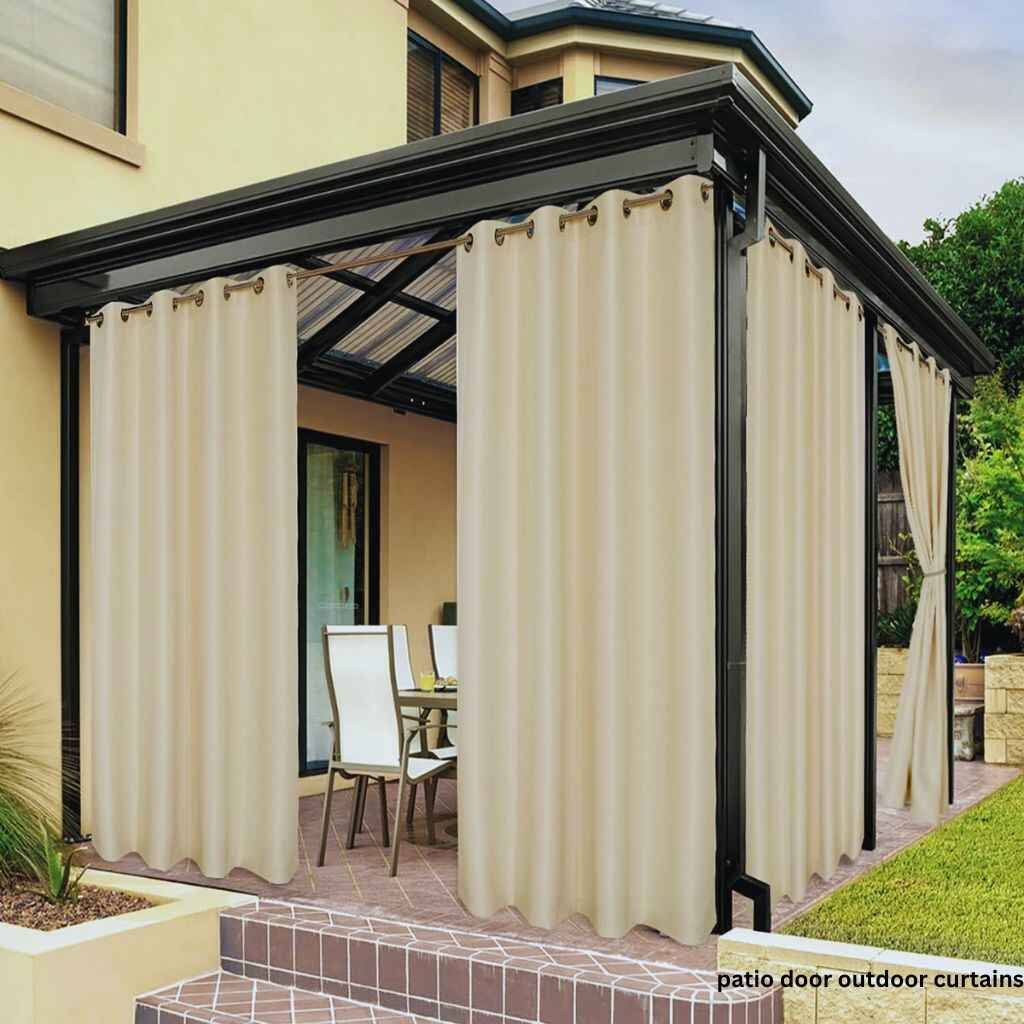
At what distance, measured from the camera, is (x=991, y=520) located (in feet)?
33.8

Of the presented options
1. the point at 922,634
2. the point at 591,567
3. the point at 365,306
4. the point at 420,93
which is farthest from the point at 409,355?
the point at 591,567

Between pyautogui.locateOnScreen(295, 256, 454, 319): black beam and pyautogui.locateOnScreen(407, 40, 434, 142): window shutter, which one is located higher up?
pyautogui.locateOnScreen(407, 40, 434, 142): window shutter

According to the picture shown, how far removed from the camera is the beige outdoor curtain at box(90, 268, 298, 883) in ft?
16.8

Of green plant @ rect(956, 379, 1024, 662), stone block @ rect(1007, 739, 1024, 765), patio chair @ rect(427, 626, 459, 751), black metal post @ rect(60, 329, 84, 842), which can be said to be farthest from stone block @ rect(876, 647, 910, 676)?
black metal post @ rect(60, 329, 84, 842)

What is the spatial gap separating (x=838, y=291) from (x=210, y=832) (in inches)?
141

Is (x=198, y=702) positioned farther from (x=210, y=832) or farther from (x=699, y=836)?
(x=699, y=836)

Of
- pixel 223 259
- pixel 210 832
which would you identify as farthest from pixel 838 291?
pixel 210 832

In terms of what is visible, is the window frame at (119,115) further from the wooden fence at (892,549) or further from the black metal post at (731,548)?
the wooden fence at (892,549)

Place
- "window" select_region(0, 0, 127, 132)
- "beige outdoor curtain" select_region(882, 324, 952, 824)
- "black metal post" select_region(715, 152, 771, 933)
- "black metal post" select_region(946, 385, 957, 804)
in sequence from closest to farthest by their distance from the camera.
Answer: "black metal post" select_region(715, 152, 771, 933)
"window" select_region(0, 0, 127, 132)
"beige outdoor curtain" select_region(882, 324, 952, 824)
"black metal post" select_region(946, 385, 957, 804)

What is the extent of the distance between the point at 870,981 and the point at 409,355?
5075 mm

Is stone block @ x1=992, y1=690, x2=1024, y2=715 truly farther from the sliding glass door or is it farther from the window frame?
the window frame

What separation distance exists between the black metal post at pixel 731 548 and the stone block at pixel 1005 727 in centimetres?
538

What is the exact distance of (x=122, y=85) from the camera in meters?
6.84

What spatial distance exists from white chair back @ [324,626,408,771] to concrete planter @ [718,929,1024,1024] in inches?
94.2
